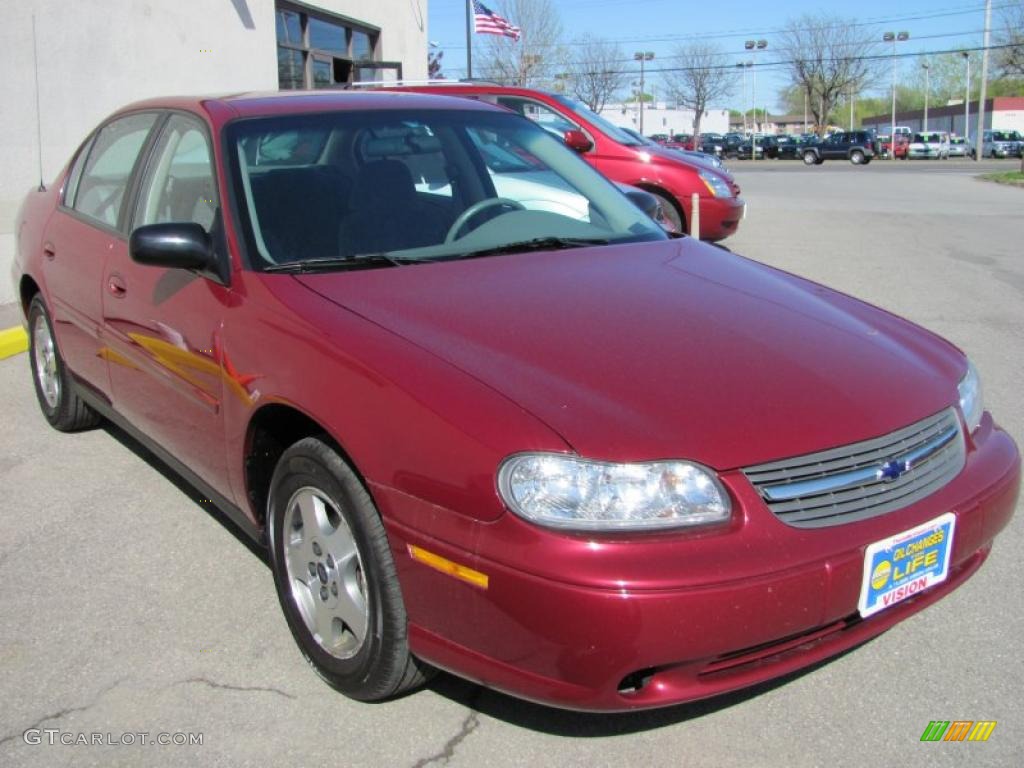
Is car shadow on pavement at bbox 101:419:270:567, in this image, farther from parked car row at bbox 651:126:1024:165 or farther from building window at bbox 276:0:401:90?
parked car row at bbox 651:126:1024:165

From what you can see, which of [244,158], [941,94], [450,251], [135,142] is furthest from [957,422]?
[941,94]

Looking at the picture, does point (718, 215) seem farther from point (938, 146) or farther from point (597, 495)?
point (938, 146)

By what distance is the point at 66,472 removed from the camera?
15.1 feet

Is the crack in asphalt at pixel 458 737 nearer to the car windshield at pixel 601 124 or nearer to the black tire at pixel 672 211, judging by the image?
the black tire at pixel 672 211

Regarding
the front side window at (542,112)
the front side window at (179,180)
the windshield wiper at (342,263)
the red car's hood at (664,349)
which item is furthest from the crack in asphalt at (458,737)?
the front side window at (542,112)

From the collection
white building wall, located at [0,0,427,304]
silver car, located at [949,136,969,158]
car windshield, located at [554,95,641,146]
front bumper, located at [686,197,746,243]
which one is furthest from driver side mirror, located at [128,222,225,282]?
silver car, located at [949,136,969,158]

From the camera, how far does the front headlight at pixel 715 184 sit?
10.3m

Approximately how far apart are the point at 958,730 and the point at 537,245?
1.94m

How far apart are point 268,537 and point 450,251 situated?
108cm

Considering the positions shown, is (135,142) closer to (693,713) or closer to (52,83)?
(693,713)

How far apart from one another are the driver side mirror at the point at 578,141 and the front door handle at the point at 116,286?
6.28m

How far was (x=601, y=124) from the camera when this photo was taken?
10977mm

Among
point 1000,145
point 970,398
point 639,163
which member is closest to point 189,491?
point 970,398

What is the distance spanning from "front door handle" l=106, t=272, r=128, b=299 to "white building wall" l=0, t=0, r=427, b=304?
4.54 metres
